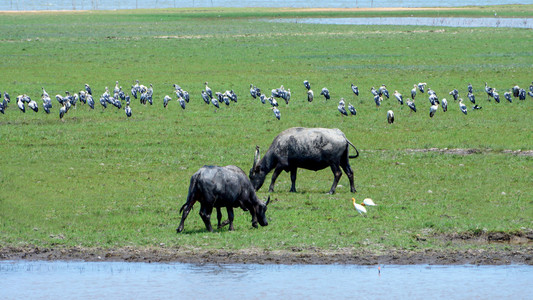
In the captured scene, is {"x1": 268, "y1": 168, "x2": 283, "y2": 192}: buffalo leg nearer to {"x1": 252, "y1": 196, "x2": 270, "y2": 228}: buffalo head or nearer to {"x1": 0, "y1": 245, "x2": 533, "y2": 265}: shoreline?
{"x1": 252, "y1": 196, "x2": 270, "y2": 228}: buffalo head

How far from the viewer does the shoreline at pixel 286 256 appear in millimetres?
13453

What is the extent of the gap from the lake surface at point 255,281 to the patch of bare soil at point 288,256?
20 centimetres

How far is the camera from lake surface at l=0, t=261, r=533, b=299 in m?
12.2

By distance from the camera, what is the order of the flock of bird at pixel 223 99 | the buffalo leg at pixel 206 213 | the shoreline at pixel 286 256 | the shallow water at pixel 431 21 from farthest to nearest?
the shallow water at pixel 431 21 → the flock of bird at pixel 223 99 → the buffalo leg at pixel 206 213 → the shoreline at pixel 286 256

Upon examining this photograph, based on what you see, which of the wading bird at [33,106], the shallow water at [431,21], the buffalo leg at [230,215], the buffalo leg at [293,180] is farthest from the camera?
the shallow water at [431,21]

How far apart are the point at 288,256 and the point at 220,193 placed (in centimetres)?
168

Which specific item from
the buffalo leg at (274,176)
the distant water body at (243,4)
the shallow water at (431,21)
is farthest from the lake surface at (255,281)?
the distant water body at (243,4)

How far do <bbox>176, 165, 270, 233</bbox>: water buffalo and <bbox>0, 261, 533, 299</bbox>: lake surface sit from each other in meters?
1.41

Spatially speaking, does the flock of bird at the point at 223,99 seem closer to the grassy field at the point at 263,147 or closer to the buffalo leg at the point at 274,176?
the grassy field at the point at 263,147

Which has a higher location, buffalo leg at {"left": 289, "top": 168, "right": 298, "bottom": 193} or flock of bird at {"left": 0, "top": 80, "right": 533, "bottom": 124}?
buffalo leg at {"left": 289, "top": 168, "right": 298, "bottom": 193}

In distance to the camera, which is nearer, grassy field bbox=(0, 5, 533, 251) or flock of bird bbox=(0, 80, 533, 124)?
grassy field bbox=(0, 5, 533, 251)

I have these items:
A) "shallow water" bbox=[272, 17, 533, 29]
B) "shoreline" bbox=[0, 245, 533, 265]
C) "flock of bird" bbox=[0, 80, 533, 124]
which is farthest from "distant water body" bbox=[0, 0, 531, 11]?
"shoreline" bbox=[0, 245, 533, 265]

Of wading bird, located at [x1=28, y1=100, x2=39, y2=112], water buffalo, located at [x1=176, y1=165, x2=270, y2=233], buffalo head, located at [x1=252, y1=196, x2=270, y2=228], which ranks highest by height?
water buffalo, located at [x1=176, y1=165, x2=270, y2=233]

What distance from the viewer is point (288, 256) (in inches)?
539
